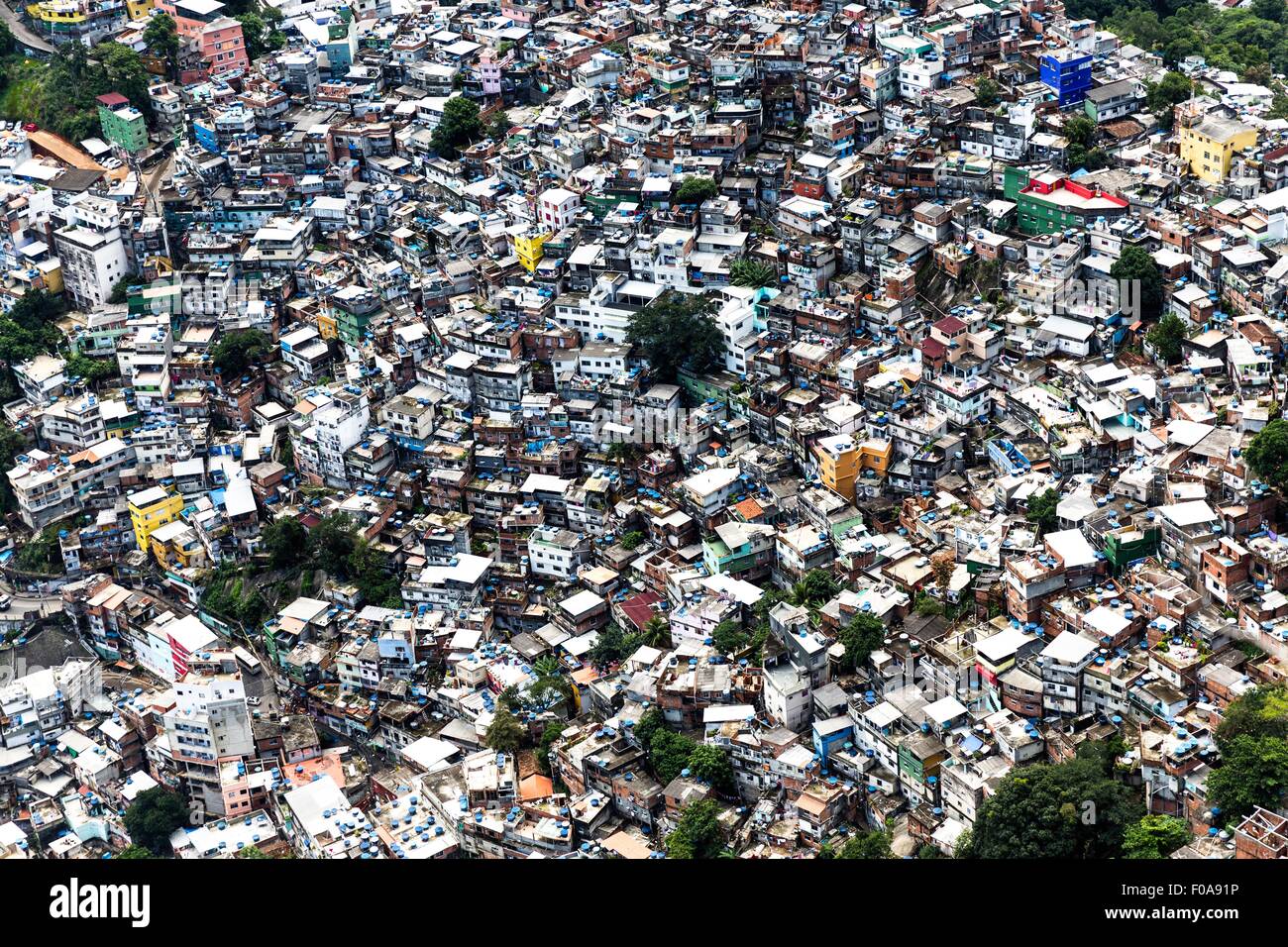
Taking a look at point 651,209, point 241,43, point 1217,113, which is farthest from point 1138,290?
point 241,43

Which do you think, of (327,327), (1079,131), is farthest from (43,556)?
(1079,131)

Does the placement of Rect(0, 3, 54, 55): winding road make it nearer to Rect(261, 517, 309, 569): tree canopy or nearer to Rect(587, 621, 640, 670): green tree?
Rect(261, 517, 309, 569): tree canopy

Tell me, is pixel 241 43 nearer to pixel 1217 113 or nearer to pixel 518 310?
pixel 518 310

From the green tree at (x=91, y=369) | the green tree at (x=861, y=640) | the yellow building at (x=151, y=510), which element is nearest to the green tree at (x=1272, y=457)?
the green tree at (x=861, y=640)

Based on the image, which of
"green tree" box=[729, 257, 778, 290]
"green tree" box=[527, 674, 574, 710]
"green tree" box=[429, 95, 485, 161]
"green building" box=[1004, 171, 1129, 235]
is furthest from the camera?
"green tree" box=[429, 95, 485, 161]

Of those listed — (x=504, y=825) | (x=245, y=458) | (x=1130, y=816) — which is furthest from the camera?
(x=245, y=458)

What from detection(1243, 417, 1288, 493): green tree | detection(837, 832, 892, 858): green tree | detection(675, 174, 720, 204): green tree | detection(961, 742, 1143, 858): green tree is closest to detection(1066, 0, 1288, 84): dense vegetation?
detection(675, 174, 720, 204): green tree

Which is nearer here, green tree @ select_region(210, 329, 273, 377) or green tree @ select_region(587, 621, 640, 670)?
green tree @ select_region(587, 621, 640, 670)
